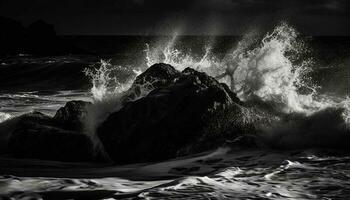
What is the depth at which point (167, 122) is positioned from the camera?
20.2 feet

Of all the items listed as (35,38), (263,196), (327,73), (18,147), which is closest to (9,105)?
(18,147)

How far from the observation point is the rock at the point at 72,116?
7.04m

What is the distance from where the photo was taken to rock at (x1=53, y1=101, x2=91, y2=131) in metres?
7.04

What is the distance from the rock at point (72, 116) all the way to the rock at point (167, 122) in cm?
61

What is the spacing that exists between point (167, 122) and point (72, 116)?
1.86 meters

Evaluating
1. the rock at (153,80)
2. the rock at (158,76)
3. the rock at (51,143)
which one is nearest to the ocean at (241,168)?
the rock at (51,143)

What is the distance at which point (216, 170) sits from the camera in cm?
518

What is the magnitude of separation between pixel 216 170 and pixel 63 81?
58.2ft

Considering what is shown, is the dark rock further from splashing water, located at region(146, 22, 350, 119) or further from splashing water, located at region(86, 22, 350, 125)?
splashing water, located at region(146, 22, 350, 119)

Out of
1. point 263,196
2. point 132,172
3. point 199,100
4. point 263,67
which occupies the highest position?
point 263,67

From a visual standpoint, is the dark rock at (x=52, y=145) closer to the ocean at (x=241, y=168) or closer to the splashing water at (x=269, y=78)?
the ocean at (x=241, y=168)

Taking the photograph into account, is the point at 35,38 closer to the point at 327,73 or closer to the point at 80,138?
the point at 327,73

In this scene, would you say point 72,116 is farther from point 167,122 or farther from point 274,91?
point 274,91

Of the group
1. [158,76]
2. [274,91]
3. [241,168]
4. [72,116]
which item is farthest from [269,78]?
[72,116]
